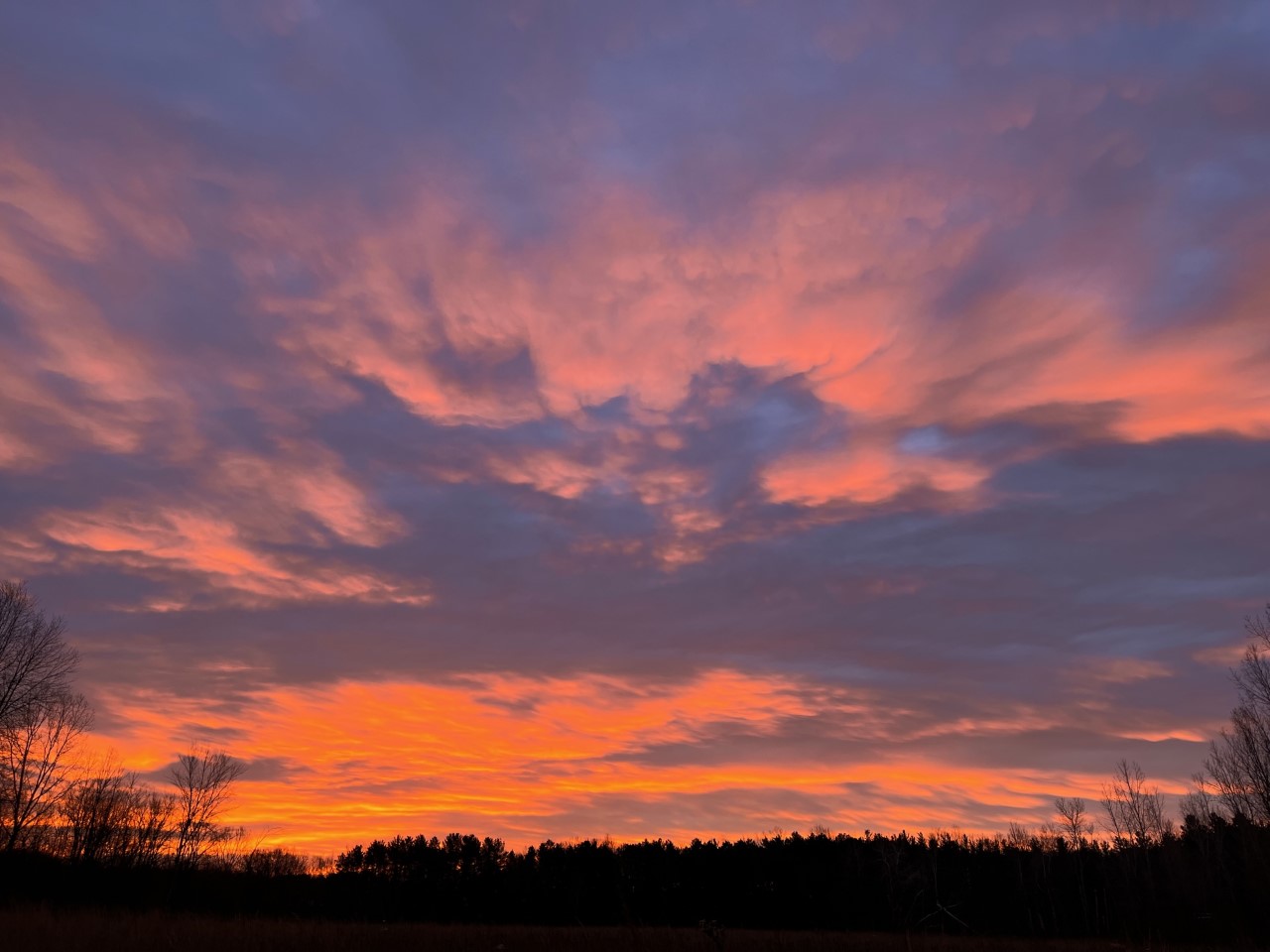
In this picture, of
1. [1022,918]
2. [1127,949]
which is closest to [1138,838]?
[1022,918]

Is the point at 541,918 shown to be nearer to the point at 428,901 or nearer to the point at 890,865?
the point at 428,901

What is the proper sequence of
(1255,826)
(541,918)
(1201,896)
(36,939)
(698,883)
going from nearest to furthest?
(36,939) → (1255,826) → (1201,896) → (541,918) → (698,883)

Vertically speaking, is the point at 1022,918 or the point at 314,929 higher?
the point at 1022,918

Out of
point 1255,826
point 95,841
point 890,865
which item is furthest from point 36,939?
point 890,865

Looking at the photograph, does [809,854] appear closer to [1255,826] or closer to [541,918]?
[541,918]

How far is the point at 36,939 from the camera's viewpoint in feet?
75.4

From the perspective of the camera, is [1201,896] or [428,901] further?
[428,901]

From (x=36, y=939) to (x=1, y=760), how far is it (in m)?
39.2

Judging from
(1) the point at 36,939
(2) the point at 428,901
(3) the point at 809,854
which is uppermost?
(3) the point at 809,854

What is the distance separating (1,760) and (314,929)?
4218 centimetres

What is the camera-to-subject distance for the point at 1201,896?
254 feet

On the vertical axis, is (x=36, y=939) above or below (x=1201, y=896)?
below

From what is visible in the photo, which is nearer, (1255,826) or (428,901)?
(1255,826)

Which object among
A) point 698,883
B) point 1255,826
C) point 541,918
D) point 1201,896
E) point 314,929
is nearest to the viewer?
point 314,929
